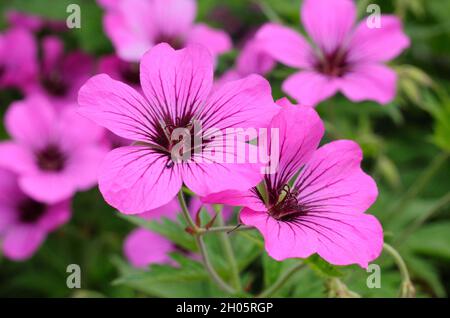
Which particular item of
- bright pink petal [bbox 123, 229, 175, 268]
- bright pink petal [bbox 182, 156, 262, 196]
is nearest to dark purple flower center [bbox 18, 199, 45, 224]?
bright pink petal [bbox 123, 229, 175, 268]

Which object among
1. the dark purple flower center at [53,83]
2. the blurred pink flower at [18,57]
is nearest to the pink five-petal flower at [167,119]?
the blurred pink flower at [18,57]

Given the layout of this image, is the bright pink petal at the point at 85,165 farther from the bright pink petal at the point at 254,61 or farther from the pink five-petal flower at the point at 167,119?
the pink five-petal flower at the point at 167,119

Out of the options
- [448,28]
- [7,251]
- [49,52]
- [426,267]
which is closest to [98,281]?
[7,251]

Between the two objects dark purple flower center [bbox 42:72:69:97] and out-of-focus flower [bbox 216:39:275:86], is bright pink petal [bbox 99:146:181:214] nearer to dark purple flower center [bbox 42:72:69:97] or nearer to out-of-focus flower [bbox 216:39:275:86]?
out-of-focus flower [bbox 216:39:275:86]

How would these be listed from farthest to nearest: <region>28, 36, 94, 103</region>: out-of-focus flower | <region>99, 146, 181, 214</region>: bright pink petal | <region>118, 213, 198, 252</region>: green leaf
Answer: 1. <region>28, 36, 94, 103</region>: out-of-focus flower
2. <region>118, 213, 198, 252</region>: green leaf
3. <region>99, 146, 181, 214</region>: bright pink petal

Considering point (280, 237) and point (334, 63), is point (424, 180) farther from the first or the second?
point (280, 237)

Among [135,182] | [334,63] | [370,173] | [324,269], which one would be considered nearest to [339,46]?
[334,63]

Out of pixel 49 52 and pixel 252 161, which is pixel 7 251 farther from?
pixel 252 161
